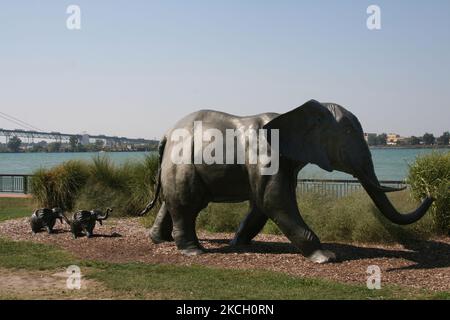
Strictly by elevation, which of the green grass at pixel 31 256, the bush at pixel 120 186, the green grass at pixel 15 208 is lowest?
the green grass at pixel 31 256

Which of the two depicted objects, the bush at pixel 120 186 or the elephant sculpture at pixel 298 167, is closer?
the elephant sculpture at pixel 298 167

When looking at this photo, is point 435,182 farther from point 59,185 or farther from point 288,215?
point 59,185

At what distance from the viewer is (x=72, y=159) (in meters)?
17.5

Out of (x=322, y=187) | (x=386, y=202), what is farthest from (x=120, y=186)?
(x=386, y=202)

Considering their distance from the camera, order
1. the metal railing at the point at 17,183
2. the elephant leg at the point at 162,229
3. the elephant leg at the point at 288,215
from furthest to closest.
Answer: the metal railing at the point at 17,183
the elephant leg at the point at 162,229
the elephant leg at the point at 288,215

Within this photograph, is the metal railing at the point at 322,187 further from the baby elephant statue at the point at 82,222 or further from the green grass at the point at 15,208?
the green grass at the point at 15,208

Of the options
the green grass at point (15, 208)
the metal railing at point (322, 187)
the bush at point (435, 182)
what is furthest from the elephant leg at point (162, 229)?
the green grass at point (15, 208)

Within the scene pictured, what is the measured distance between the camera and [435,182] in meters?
11.5

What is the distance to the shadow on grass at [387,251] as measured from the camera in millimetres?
8195

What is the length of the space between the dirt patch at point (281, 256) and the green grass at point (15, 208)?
163 inches

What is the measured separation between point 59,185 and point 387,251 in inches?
410

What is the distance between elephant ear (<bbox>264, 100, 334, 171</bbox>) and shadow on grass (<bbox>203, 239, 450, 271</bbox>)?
1589mm

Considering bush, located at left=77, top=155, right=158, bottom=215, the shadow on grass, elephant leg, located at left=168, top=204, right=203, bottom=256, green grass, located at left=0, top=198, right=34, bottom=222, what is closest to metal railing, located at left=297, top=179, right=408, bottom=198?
the shadow on grass
